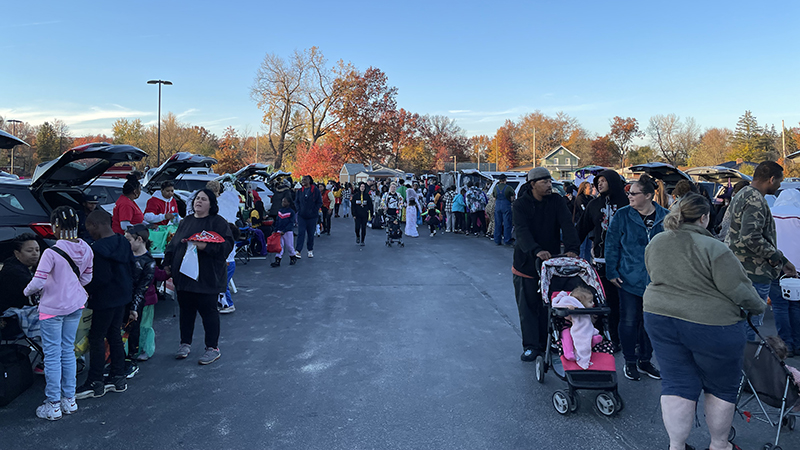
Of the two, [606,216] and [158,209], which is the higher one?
[606,216]

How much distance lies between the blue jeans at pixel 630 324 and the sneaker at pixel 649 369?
0.05 metres

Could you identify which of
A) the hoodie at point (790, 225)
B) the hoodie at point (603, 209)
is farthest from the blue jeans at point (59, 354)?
the hoodie at point (790, 225)

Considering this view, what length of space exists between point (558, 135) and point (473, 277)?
102194mm

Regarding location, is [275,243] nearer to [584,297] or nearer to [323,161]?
[584,297]

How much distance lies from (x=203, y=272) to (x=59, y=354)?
144cm

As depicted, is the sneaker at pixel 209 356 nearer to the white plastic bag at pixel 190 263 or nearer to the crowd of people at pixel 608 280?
the crowd of people at pixel 608 280

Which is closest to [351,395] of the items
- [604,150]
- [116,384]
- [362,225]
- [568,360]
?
[568,360]

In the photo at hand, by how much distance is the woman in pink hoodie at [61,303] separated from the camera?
387cm

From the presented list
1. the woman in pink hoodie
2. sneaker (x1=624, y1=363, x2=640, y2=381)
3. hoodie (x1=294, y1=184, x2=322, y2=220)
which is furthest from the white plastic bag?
hoodie (x1=294, y1=184, x2=322, y2=220)

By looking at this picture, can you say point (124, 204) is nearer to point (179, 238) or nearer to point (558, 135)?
point (179, 238)

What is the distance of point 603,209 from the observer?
5.34m

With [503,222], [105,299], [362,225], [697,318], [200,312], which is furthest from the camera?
[362,225]

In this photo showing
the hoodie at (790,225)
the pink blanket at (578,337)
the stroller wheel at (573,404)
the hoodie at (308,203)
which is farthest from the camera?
the hoodie at (308,203)

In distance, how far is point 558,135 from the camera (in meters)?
105
